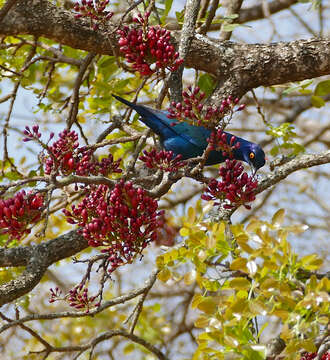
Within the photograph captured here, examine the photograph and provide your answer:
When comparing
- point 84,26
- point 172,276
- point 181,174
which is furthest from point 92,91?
point 172,276

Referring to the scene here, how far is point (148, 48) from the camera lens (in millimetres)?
3186

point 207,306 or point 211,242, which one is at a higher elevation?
point 211,242

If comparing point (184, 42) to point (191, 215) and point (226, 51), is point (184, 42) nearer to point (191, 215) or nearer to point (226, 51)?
point (226, 51)

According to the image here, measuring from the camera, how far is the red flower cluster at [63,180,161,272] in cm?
277

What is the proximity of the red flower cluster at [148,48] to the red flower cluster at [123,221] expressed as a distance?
724 mm

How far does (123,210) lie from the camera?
2771 mm

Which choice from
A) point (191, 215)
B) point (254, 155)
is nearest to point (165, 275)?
point (191, 215)

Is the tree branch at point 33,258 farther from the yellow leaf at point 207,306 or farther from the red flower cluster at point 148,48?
the yellow leaf at point 207,306

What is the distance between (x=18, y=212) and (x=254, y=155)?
2.21 m

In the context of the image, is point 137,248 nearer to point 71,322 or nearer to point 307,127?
point 71,322

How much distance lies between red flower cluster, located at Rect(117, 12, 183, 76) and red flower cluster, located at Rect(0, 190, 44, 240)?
0.94 m

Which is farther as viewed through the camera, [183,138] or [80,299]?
[183,138]

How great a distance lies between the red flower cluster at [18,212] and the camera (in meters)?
2.60

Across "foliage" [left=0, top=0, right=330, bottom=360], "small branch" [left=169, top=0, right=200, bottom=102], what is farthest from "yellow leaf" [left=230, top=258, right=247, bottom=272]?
"small branch" [left=169, top=0, right=200, bottom=102]
